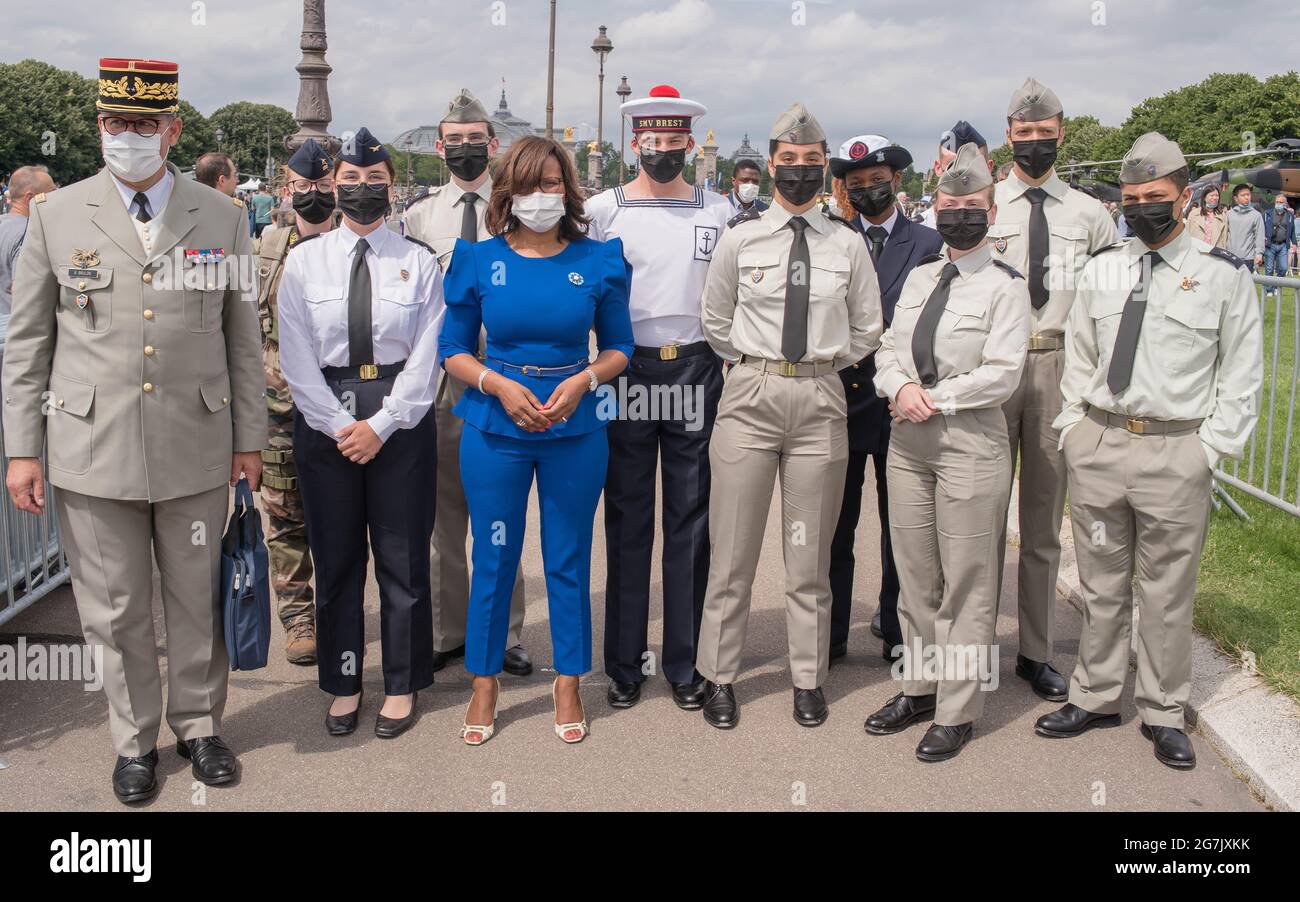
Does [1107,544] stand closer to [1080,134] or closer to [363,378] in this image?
[363,378]

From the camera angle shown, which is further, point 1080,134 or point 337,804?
point 1080,134

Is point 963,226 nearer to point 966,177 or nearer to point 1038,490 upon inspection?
point 966,177

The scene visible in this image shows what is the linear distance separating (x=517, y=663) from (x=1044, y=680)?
247 centimetres

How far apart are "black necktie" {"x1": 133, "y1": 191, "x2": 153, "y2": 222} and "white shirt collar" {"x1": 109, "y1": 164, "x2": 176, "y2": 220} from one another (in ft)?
0.03

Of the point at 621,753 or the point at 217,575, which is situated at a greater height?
the point at 217,575

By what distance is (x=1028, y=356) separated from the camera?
5.15 metres

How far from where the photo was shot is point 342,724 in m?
4.68

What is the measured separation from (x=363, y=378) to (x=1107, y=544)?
3174mm

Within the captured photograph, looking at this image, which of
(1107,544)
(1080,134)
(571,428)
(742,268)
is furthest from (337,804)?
(1080,134)

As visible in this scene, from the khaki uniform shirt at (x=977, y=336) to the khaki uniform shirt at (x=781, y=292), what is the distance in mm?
254

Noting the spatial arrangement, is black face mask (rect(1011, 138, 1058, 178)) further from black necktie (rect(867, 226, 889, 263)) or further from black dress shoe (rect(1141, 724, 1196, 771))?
black dress shoe (rect(1141, 724, 1196, 771))

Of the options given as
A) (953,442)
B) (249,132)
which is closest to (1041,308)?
(953,442)

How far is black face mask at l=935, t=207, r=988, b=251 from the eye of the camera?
14.7 feet

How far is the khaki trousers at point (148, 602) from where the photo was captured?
13.5 feet
